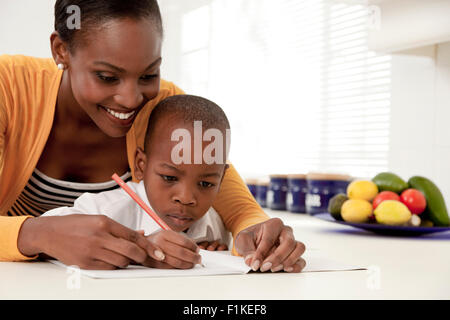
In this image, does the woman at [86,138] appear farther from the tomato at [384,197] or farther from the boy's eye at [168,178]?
the tomato at [384,197]

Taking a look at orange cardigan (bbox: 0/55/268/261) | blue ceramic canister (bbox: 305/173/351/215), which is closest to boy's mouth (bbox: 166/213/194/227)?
orange cardigan (bbox: 0/55/268/261)

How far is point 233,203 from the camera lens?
Result: 1.14 m

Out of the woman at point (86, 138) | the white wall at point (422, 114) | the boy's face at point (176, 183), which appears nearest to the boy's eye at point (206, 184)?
the boy's face at point (176, 183)

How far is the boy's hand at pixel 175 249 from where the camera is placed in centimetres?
75

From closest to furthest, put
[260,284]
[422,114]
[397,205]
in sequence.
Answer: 1. [260,284]
2. [397,205]
3. [422,114]

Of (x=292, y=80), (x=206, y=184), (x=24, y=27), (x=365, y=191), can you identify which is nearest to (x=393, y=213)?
(x=365, y=191)

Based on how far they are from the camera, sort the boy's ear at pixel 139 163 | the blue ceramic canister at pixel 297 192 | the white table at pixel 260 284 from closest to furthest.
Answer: the white table at pixel 260 284 < the boy's ear at pixel 139 163 < the blue ceramic canister at pixel 297 192

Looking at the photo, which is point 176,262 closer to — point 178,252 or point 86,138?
point 178,252

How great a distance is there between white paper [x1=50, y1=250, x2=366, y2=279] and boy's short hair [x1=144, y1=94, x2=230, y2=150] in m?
0.25

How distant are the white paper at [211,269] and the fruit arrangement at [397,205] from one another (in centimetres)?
47

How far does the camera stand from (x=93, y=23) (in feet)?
2.94

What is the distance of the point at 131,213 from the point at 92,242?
0.96 ft

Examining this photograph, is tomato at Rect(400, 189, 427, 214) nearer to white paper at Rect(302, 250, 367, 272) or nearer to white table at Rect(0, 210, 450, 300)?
white table at Rect(0, 210, 450, 300)
